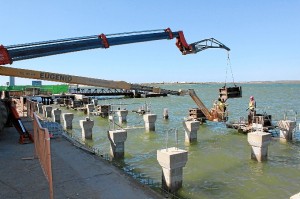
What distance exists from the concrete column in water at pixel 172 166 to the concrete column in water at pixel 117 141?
5.49 metres

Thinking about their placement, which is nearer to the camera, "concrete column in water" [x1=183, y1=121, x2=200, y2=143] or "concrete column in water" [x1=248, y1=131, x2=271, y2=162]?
"concrete column in water" [x1=248, y1=131, x2=271, y2=162]

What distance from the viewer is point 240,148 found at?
20.0 m

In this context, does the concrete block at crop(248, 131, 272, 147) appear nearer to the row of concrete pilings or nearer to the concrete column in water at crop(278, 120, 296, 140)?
the row of concrete pilings

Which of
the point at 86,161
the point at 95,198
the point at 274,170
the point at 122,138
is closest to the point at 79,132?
the point at 122,138

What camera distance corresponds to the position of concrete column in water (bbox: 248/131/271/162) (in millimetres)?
15930

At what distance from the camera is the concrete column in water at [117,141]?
52.9 ft

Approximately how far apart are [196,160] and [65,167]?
27.9 feet

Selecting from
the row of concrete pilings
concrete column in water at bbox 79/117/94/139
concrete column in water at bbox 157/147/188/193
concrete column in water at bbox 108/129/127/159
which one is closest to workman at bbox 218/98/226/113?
the row of concrete pilings

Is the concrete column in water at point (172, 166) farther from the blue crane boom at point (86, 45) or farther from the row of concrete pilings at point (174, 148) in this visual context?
the blue crane boom at point (86, 45)

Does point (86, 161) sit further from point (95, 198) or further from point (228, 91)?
point (228, 91)

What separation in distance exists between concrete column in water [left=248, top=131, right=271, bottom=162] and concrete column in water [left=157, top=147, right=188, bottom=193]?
6730 millimetres

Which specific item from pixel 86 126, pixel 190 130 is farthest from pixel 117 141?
pixel 190 130

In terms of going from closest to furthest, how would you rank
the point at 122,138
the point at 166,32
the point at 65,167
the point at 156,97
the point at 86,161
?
the point at 65,167 < the point at 86,161 < the point at 122,138 < the point at 166,32 < the point at 156,97

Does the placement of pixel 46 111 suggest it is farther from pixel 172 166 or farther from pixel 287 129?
pixel 172 166
